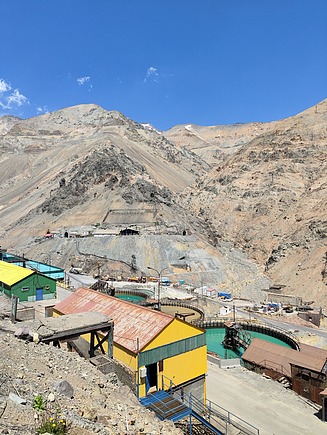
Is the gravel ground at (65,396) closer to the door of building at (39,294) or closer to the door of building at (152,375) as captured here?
the door of building at (152,375)

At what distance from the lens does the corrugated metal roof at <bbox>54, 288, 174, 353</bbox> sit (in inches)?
681

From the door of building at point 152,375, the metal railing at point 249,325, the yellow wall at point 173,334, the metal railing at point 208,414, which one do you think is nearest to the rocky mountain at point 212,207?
the metal railing at point 249,325

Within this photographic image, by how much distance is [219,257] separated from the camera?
2756 inches

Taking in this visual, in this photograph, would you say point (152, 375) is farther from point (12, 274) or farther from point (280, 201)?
point (280, 201)

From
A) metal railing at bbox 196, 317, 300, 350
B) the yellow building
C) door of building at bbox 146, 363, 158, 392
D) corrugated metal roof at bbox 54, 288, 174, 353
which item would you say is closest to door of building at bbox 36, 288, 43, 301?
corrugated metal roof at bbox 54, 288, 174, 353

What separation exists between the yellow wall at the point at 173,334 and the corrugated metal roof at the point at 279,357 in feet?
38.9

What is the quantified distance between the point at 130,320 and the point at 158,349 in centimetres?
256

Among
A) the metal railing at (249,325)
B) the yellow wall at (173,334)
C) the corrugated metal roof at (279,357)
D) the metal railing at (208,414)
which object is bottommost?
the metal railing at (249,325)

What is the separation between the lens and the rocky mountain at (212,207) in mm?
65312

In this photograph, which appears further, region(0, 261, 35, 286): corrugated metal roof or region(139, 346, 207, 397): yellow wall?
region(0, 261, 35, 286): corrugated metal roof

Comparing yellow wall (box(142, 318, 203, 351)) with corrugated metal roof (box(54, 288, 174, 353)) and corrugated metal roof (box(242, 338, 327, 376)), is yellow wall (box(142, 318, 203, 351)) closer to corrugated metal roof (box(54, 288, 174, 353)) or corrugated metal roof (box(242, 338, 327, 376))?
corrugated metal roof (box(54, 288, 174, 353))

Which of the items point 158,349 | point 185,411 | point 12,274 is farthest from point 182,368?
point 12,274

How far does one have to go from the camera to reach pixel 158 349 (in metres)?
17.4

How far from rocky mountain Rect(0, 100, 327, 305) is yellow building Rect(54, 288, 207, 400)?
38436 mm
